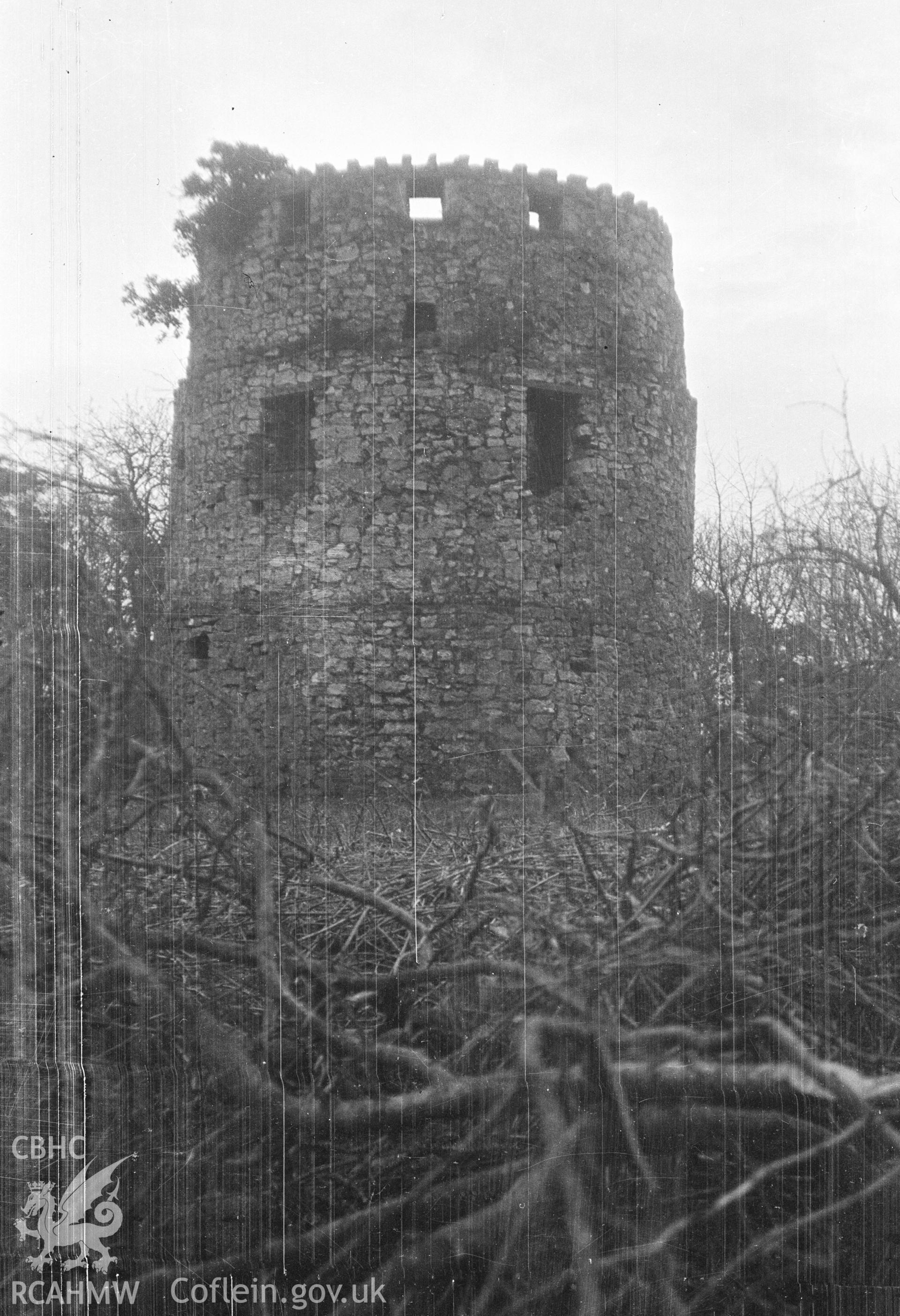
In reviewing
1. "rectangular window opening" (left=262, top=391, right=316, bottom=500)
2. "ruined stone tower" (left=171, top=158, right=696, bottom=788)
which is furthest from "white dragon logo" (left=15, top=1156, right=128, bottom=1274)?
"rectangular window opening" (left=262, top=391, right=316, bottom=500)

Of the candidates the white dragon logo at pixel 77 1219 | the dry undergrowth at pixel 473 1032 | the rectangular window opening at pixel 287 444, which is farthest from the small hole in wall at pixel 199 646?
the white dragon logo at pixel 77 1219

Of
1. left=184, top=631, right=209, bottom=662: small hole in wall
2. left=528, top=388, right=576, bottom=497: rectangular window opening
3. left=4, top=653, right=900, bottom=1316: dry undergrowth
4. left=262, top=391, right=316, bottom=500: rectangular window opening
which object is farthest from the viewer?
left=528, top=388, right=576, bottom=497: rectangular window opening

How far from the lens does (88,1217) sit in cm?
279

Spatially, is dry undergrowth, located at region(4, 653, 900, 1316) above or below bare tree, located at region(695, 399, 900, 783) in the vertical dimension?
below

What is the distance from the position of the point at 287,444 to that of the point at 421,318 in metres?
1.08

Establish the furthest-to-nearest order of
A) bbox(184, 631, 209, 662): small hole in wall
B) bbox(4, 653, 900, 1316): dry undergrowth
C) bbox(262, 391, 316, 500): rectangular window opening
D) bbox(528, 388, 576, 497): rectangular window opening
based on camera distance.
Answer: bbox(528, 388, 576, 497): rectangular window opening, bbox(262, 391, 316, 500): rectangular window opening, bbox(184, 631, 209, 662): small hole in wall, bbox(4, 653, 900, 1316): dry undergrowth

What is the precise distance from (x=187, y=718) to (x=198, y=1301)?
5.85 ft

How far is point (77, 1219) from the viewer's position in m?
2.79

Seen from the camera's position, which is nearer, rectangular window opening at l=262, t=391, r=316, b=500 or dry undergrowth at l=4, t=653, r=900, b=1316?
dry undergrowth at l=4, t=653, r=900, b=1316

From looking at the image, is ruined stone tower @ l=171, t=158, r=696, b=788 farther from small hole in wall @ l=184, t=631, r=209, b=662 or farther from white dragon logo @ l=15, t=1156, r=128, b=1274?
white dragon logo @ l=15, t=1156, r=128, b=1274

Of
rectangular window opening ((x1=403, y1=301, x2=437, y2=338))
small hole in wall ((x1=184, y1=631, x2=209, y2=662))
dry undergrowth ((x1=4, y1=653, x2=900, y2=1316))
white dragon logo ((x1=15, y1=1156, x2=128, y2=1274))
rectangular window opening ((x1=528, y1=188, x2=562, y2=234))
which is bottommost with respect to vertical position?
white dragon logo ((x1=15, y1=1156, x2=128, y2=1274))

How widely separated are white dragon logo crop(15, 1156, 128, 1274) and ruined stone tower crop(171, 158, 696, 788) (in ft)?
4.49

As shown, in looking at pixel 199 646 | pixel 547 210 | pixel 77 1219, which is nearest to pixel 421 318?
pixel 547 210

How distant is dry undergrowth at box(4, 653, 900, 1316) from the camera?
2.71m
